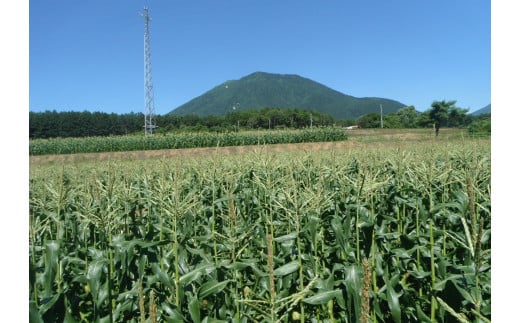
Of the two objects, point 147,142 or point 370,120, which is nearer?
point 147,142

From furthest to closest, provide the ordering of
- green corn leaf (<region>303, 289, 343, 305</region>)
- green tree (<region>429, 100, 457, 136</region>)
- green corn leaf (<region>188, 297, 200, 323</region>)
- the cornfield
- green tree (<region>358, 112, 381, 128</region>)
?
green tree (<region>358, 112, 381, 128</region>), green tree (<region>429, 100, 457, 136</region>), the cornfield, green corn leaf (<region>188, 297, 200, 323</region>), green corn leaf (<region>303, 289, 343, 305</region>)

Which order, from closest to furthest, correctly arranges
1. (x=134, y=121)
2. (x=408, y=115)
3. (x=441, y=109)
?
(x=441, y=109) < (x=134, y=121) < (x=408, y=115)

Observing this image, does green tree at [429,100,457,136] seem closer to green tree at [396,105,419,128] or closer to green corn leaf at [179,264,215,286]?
green tree at [396,105,419,128]

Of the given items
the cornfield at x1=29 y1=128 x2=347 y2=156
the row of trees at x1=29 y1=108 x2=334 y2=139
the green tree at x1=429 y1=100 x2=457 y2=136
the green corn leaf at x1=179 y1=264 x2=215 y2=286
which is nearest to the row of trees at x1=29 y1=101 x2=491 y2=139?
the row of trees at x1=29 y1=108 x2=334 y2=139

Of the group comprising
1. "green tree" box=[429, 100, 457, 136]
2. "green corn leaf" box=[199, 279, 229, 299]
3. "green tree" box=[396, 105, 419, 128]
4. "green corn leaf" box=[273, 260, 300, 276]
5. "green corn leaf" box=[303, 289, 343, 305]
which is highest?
"green tree" box=[396, 105, 419, 128]

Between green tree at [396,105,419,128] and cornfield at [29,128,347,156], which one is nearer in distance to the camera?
cornfield at [29,128,347,156]

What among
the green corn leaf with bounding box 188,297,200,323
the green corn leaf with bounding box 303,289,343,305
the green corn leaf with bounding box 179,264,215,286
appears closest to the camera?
the green corn leaf with bounding box 303,289,343,305

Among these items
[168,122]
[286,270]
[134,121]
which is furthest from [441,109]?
[134,121]

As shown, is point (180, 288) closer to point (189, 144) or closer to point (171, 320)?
point (171, 320)

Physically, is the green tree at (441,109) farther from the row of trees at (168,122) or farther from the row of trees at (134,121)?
the row of trees at (134,121)

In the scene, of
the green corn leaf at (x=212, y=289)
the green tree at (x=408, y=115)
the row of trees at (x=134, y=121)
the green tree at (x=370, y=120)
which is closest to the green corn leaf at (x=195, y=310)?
the green corn leaf at (x=212, y=289)

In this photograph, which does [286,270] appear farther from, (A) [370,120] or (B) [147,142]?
(A) [370,120]
